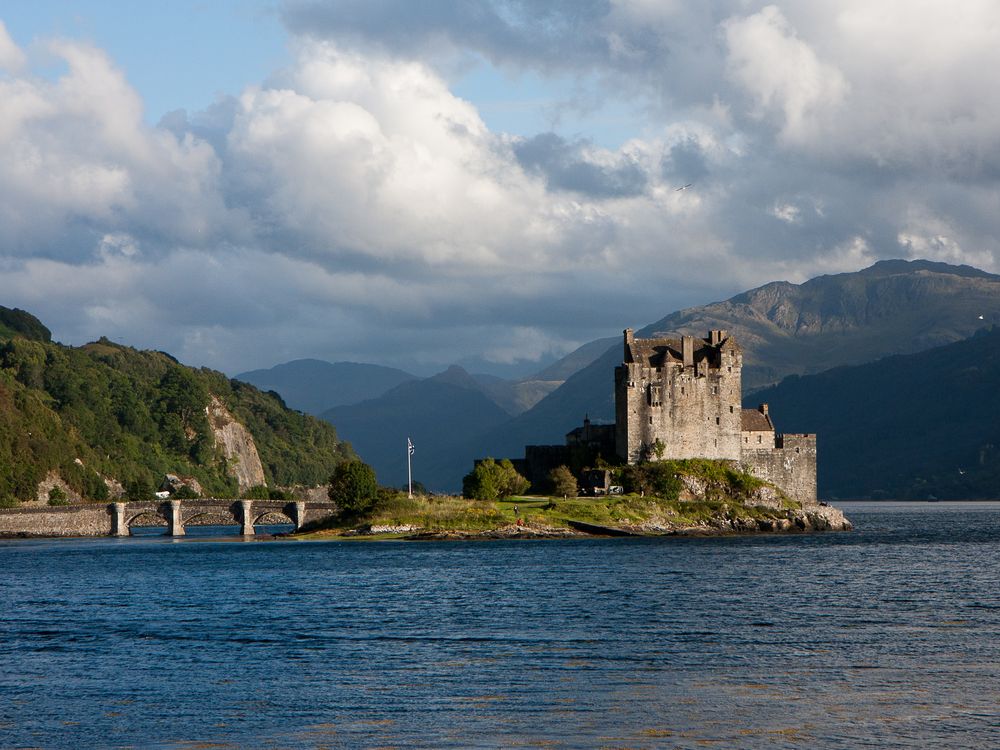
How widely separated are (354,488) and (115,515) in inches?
1701

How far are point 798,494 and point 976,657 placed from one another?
320 feet

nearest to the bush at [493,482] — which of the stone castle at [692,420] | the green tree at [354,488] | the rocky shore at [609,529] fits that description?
the stone castle at [692,420]

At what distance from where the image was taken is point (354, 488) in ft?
481

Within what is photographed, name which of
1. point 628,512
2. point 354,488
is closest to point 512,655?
point 628,512

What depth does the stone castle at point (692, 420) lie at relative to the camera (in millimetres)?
141250

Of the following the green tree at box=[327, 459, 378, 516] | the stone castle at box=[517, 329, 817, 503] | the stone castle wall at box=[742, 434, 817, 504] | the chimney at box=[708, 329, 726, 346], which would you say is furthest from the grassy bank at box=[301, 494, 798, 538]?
the chimney at box=[708, 329, 726, 346]

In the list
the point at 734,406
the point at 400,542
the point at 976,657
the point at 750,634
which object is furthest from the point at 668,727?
the point at 734,406

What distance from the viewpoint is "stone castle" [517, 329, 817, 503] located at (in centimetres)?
14125

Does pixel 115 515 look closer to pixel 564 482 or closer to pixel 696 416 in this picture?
pixel 564 482

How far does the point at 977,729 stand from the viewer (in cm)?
3809

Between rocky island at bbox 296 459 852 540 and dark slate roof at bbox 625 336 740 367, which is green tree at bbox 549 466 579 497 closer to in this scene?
rocky island at bbox 296 459 852 540

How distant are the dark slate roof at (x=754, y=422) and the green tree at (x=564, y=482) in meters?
18.9

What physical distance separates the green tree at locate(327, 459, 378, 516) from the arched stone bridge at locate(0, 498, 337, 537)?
1548 cm

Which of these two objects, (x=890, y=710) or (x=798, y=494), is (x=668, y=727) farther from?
(x=798, y=494)
